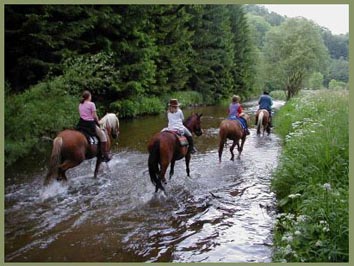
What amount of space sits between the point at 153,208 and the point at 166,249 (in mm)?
2047

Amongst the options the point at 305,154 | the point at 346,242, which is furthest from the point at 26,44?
the point at 346,242

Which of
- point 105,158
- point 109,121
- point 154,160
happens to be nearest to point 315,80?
point 109,121

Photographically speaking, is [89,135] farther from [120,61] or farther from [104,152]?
[120,61]

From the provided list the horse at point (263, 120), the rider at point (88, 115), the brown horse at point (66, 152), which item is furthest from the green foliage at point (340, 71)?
the brown horse at point (66, 152)

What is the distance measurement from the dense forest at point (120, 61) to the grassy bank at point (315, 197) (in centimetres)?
663

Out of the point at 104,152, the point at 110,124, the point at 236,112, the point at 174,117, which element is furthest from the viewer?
the point at 236,112

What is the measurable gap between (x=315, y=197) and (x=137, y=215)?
3.33m

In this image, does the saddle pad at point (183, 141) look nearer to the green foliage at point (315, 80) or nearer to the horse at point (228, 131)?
the horse at point (228, 131)

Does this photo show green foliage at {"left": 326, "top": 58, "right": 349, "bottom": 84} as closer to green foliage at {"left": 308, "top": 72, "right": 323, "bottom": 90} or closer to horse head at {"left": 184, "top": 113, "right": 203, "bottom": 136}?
green foliage at {"left": 308, "top": 72, "right": 323, "bottom": 90}

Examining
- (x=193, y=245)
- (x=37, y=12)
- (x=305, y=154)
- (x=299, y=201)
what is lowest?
(x=193, y=245)

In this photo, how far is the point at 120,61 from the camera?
22.7m

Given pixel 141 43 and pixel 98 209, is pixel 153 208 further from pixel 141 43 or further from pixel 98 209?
pixel 141 43

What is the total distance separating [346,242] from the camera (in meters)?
4.62

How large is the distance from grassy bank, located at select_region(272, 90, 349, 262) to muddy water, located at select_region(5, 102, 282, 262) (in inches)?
20.2
